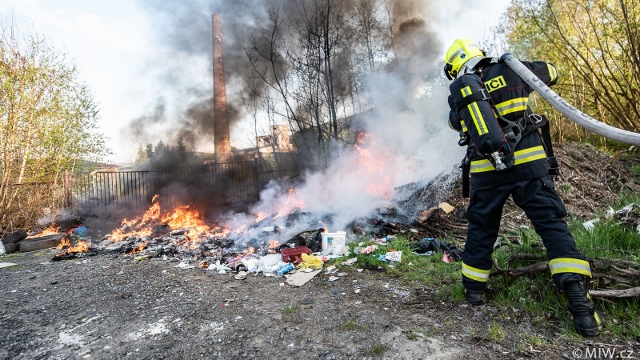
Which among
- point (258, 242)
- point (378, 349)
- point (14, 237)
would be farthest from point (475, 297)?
point (14, 237)

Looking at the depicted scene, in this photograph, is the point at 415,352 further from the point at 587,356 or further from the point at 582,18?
the point at 582,18

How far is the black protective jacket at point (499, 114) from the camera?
2.28 metres

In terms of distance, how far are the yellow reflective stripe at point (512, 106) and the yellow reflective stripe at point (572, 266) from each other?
3.77 ft

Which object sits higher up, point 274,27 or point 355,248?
point 274,27

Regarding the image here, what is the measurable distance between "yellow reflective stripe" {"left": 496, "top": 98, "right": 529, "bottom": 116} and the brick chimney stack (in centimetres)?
1326

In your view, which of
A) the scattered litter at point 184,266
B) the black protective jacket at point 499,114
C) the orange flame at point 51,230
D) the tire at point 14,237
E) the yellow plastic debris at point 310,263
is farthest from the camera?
the orange flame at point 51,230

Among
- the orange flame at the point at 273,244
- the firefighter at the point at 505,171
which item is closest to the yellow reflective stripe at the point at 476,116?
the firefighter at the point at 505,171

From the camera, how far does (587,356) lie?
6.07 feet

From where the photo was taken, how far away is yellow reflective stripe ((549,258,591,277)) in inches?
81.2

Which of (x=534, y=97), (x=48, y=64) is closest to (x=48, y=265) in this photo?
(x=48, y=64)

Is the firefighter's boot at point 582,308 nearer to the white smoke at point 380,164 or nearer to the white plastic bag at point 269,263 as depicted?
the white plastic bag at point 269,263

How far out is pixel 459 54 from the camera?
8.87ft

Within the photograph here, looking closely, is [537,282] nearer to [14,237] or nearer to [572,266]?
[572,266]

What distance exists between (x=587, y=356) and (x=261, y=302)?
2.55m
